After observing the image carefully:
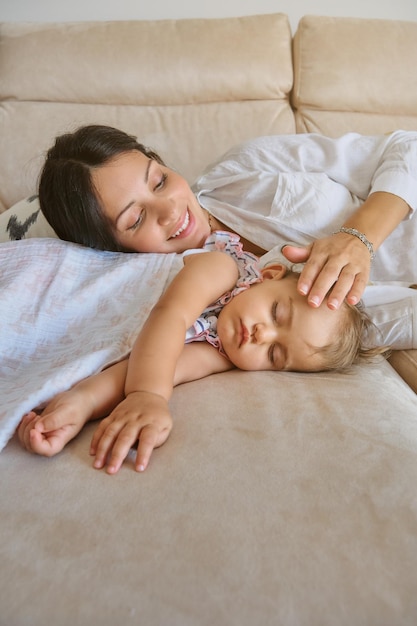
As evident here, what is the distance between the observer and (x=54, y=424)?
0.80m

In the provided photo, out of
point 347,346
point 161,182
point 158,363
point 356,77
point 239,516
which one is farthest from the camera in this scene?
point 356,77

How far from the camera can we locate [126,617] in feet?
1.72

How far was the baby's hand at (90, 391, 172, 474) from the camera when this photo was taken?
A: 0.75 meters

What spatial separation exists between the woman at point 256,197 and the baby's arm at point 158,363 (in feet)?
0.59

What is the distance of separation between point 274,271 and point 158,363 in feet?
1.43

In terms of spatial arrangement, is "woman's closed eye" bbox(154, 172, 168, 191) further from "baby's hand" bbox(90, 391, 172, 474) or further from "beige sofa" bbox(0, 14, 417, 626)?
"baby's hand" bbox(90, 391, 172, 474)

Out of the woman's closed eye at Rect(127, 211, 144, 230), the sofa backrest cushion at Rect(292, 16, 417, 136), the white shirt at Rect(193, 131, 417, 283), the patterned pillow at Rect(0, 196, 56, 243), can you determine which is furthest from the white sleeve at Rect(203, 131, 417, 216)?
the sofa backrest cushion at Rect(292, 16, 417, 136)

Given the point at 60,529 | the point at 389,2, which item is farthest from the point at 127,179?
the point at 389,2

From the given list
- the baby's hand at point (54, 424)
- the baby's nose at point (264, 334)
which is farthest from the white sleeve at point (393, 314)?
the baby's hand at point (54, 424)

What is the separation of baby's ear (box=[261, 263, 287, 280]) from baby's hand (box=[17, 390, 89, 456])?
0.53 meters

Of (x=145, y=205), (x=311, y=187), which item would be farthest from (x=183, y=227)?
(x=311, y=187)

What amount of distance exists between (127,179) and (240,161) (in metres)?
0.42

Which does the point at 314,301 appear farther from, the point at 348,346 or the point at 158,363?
the point at 158,363

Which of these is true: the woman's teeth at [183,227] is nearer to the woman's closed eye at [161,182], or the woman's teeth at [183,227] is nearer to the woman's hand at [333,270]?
the woman's closed eye at [161,182]
